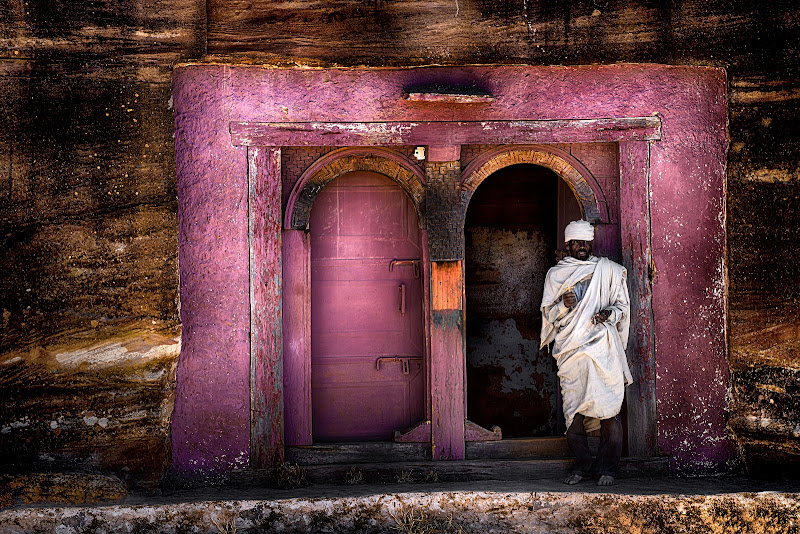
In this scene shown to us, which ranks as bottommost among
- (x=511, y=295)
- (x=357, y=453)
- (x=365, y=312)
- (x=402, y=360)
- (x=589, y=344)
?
(x=357, y=453)

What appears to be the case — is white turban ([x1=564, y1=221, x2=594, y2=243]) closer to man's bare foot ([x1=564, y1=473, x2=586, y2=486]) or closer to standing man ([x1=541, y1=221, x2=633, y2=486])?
standing man ([x1=541, y1=221, x2=633, y2=486])

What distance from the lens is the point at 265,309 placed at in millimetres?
5090

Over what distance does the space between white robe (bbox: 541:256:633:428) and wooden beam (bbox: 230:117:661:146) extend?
3.20 feet

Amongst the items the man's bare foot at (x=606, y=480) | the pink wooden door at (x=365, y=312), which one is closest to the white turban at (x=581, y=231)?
the pink wooden door at (x=365, y=312)

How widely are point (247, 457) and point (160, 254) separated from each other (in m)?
1.62

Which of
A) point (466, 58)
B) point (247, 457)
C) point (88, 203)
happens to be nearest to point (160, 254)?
point (88, 203)

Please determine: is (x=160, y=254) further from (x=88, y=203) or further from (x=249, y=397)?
(x=249, y=397)

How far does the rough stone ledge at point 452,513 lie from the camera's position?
4.27 m

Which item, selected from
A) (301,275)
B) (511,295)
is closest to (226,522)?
(301,275)

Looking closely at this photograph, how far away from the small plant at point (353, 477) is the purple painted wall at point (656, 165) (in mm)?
766

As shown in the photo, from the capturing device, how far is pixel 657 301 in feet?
17.1

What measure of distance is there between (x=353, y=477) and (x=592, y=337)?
2036mm

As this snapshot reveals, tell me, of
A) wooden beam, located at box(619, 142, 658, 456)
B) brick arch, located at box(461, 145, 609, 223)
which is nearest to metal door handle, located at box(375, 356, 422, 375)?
brick arch, located at box(461, 145, 609, 223)

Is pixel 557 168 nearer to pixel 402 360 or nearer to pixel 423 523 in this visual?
pixel 402 360
